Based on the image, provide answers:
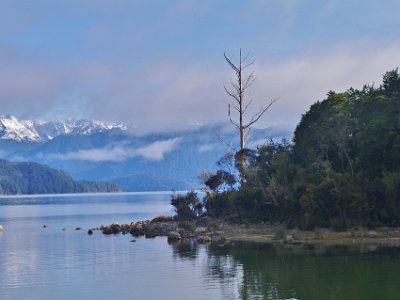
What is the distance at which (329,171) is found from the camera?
214 feet

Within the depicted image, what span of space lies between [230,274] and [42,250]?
26.9 meters

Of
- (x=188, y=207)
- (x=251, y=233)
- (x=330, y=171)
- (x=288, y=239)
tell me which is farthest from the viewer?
(x=188, y=207)

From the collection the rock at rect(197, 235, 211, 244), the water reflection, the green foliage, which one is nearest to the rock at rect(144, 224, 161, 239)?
the green foliage

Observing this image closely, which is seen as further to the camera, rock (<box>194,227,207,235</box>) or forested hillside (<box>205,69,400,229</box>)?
rock (<box>194,227,207,235</box>)

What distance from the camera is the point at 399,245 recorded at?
50.3 meters

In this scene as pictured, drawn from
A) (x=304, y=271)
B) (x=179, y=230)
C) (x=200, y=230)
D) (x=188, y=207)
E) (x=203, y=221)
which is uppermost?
(x=188, y=207)

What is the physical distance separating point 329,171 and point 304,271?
2654cm

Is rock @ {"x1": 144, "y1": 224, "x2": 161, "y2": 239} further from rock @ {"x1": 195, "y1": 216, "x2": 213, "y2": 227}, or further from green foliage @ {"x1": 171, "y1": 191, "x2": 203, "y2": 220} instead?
green foliage @ {"x1": 171, "y1": 191, "x2": 203, "y2": 220}

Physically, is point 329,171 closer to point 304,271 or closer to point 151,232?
point 151,232

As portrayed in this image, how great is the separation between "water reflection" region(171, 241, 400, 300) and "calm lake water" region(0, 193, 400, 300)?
0.05 metres

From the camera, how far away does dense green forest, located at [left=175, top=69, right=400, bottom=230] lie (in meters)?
60.6

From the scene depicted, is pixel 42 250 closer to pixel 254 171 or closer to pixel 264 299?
pixel 254 171

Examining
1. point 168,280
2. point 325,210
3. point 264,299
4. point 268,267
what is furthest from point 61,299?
point 325,210

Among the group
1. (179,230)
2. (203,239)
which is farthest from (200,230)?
(203,239)
